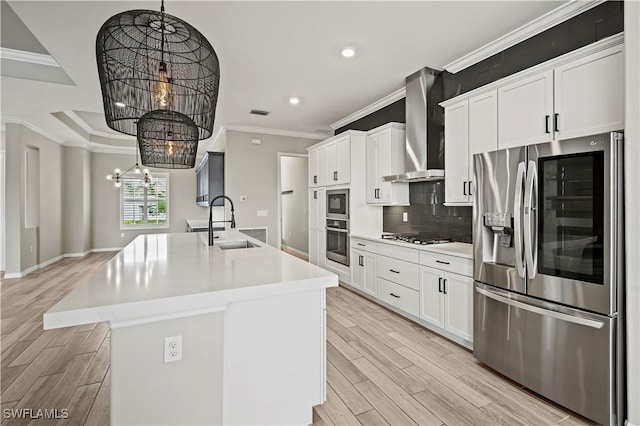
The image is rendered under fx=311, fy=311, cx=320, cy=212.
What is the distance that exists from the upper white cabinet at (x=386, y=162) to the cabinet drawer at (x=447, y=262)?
1174mm

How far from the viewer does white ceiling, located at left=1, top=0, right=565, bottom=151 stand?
2.42m

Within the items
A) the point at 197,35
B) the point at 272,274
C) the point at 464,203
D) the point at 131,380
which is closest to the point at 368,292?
the point at 464,203

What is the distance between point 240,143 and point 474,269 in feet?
15.4

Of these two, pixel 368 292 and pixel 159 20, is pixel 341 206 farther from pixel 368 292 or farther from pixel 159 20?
pixel 159 20

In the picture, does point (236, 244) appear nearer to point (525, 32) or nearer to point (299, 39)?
point (299, 39)

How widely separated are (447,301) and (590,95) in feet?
6.18

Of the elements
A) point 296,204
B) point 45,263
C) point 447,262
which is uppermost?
point 296,204

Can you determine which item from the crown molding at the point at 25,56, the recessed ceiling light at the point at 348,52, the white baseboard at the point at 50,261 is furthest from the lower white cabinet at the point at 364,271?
the white baseboard at the point at 50,261

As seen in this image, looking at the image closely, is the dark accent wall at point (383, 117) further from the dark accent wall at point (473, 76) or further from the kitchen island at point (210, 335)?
the kitchen island at point (210, 335)

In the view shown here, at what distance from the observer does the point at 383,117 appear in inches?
184

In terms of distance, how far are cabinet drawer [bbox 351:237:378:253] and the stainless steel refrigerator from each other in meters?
1.61

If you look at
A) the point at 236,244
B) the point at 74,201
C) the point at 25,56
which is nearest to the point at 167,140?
the point at 236,244

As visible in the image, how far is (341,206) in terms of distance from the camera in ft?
15.2

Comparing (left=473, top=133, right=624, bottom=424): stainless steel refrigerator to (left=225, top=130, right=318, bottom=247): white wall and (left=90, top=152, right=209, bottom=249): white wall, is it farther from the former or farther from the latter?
(left=90, top=152, right=209, bottom=249): white wall
